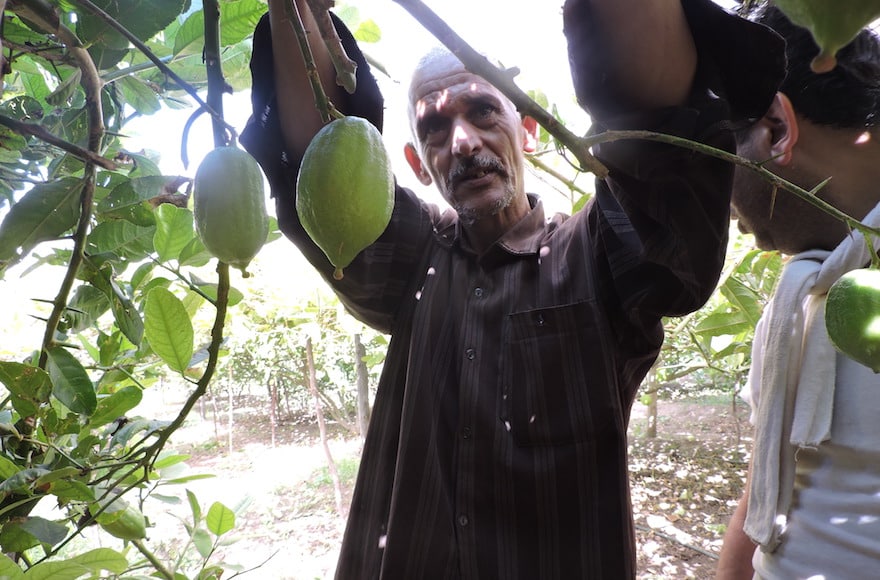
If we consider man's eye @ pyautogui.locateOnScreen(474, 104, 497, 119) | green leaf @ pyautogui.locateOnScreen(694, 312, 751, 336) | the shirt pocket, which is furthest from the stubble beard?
green leaf @ pyautogui.locateOnScreen(694, 312, 751, 336)

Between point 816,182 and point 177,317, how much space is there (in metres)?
1.14

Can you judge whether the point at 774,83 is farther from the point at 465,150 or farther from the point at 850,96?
the point at 465,150

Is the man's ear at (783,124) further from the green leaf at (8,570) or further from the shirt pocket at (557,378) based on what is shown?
the green leaf at (8,570)

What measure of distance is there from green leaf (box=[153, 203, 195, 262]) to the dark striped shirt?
5.4 inches

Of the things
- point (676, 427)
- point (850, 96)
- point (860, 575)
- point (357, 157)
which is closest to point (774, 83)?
point (357, 157)

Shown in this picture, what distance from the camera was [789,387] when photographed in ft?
3.50

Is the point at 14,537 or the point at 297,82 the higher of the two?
the point at 297,82

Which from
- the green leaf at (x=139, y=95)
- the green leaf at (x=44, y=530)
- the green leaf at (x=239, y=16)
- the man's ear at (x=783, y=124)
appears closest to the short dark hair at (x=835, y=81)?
the man's ear at (x=783, y=124)

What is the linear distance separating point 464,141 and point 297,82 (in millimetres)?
579

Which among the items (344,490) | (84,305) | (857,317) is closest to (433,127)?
(84,305)

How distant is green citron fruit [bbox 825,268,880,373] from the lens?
1.11 feet

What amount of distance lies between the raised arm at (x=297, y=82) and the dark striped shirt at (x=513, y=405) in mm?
33

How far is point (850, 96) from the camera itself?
0.93 metres

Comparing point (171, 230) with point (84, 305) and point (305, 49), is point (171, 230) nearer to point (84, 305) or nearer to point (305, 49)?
point (84, 305)
